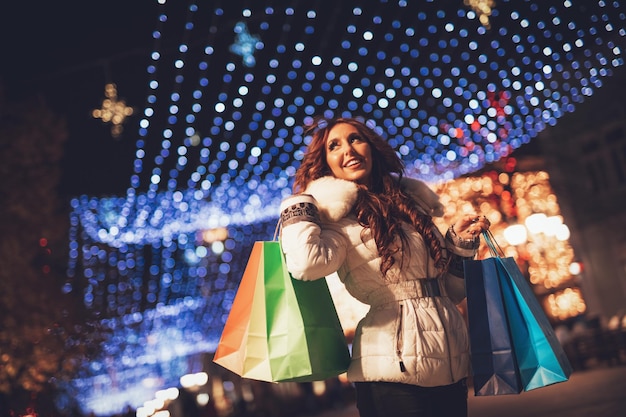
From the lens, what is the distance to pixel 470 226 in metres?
3.13

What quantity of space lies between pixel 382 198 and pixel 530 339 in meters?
0.82

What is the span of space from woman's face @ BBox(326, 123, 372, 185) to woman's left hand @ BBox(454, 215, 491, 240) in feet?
1.42

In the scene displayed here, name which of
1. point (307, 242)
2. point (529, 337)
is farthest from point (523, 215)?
point (307, 242)

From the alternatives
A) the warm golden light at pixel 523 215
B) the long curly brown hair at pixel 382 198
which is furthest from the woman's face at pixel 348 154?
the warm golden light at pixel 523 215

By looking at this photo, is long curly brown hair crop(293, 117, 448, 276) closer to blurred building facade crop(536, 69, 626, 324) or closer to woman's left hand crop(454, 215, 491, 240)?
woman's left hand crop(454, 215, 491, 240)

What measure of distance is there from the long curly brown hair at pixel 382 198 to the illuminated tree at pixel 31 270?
9.05 m

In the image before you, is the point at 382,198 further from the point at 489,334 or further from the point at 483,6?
the point at 483,6

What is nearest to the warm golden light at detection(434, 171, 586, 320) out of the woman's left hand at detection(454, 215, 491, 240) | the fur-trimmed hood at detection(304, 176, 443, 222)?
the woman's left hand at detection(454, 215, 491, 240)

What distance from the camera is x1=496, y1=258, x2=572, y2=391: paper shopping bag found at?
2879 mm

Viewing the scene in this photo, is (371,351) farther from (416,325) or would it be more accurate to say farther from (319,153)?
(319,153)

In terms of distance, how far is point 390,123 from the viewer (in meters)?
14.0

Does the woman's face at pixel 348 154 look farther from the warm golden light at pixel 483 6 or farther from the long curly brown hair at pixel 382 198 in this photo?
the warm golden light at pixel 483 6

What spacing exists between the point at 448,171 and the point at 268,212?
241 inches

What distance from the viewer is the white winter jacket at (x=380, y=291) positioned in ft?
9.05
